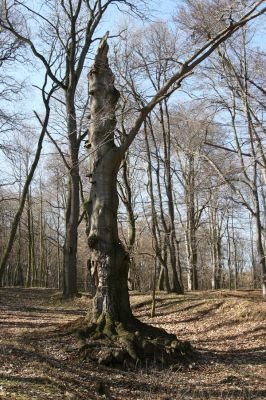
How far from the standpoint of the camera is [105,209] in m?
8.94

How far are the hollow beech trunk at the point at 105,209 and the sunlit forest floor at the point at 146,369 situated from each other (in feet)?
3.61

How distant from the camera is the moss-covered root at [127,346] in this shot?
24.5 feet

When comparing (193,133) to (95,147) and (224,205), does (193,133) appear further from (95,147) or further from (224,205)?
(95,147)

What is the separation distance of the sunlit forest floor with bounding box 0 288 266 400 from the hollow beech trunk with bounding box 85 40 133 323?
3.61ft

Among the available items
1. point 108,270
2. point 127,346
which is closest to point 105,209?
point 108,270

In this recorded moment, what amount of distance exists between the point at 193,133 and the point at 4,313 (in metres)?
12.8

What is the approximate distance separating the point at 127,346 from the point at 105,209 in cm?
270

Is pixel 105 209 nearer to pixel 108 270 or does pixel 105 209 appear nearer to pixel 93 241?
pixel 93 241

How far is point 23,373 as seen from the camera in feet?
20.3

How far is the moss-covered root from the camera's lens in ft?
24.5

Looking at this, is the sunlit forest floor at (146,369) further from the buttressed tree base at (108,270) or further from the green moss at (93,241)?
A: the green moss at (93,241)

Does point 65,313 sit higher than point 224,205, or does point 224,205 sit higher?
point 224,205

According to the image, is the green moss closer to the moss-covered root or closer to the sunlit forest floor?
the moss-covered root

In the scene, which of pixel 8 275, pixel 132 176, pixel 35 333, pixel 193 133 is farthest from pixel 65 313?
pixel 8 275
